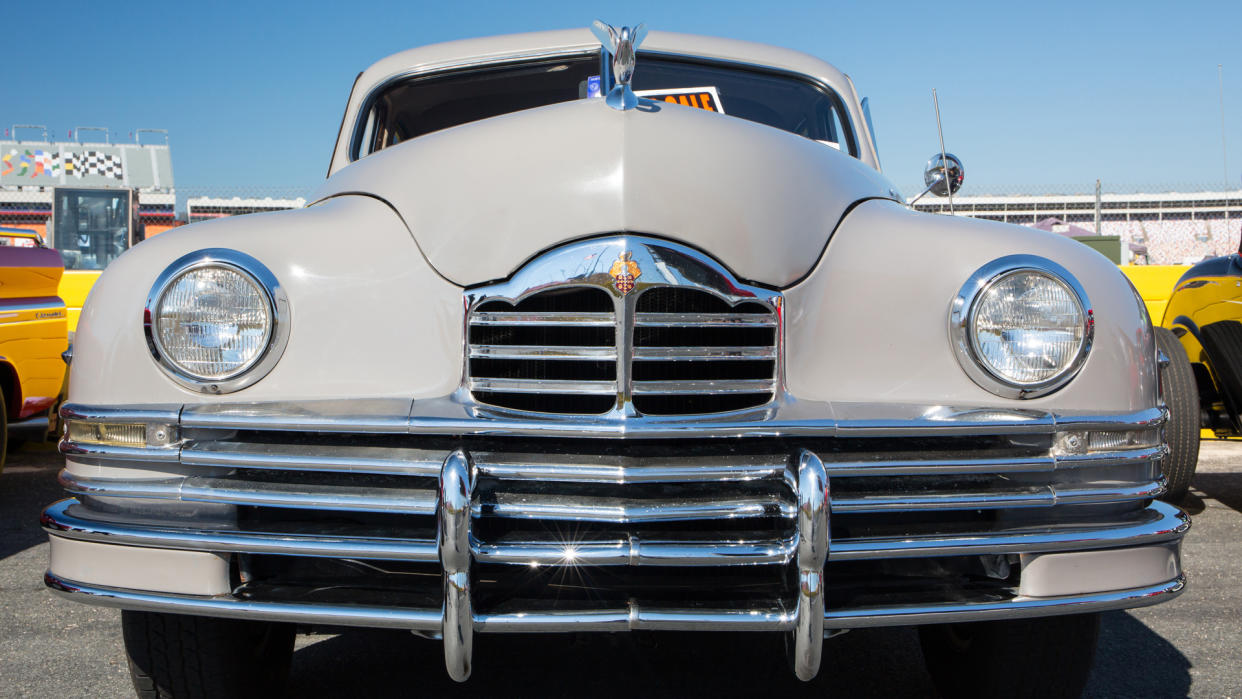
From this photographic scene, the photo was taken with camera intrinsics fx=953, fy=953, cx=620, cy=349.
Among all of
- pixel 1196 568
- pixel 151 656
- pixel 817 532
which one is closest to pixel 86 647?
pixel 151 656

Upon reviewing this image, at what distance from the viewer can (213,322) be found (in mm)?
1770

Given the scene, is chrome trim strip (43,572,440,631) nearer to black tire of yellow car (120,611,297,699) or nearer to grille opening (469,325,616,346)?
black tire of yellow car (120,611,297,699)

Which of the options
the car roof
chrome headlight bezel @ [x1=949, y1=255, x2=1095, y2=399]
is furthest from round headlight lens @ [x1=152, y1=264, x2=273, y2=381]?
the car roof

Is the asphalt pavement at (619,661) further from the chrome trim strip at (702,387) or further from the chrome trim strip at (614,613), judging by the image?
the chrome trim strip at (702,387)

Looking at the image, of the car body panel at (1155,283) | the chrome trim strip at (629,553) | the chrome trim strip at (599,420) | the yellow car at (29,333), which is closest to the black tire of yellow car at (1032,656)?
the chrome trim strip at (599,420)

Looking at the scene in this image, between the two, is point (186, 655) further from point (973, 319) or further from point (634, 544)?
point (973, 319)

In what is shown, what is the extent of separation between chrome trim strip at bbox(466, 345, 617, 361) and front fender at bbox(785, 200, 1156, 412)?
37 centimetres

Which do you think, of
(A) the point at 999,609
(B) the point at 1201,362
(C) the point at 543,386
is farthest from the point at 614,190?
(B) the point at 1201,362

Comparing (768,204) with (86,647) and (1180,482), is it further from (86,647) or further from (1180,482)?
(1180,482)

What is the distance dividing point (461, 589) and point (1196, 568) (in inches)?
122

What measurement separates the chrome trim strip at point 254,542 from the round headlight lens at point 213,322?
0.29 m

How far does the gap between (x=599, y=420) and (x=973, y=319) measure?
29.4 inches

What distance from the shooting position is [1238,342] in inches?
165

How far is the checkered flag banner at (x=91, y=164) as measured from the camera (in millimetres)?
33594
